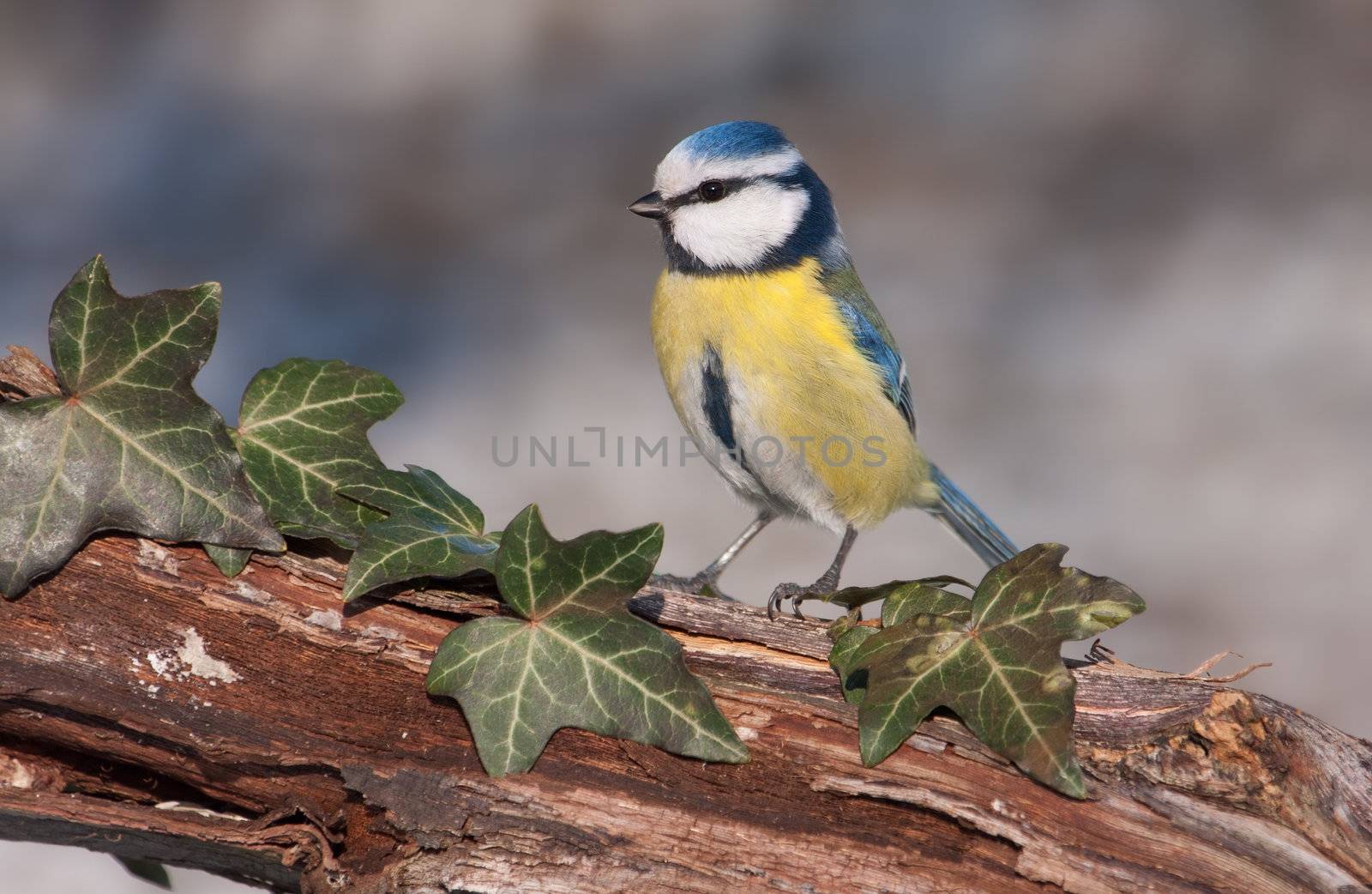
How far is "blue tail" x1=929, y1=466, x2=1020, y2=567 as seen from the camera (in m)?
2.17

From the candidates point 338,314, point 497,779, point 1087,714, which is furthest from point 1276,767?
point 338,314

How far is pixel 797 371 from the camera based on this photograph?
1.76 meters

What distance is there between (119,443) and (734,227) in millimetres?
1044

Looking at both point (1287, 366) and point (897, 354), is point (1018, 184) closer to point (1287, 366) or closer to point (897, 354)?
point (1287, 366)

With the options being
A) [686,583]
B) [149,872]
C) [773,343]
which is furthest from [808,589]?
[149,872]

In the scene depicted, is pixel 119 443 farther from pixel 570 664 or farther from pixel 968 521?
pixel 968 521

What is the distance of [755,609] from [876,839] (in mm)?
299

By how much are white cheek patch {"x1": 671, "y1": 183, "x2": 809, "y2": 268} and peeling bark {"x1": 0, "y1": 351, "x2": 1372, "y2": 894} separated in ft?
2.83

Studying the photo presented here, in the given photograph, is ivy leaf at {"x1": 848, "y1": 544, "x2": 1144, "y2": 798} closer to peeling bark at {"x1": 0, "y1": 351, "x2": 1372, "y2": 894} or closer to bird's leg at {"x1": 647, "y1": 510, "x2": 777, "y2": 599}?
peeling bark at {"x1": 0, "y1": 351, "x2": 1372, "y2": 894}

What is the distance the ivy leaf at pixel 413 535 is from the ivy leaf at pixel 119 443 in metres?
0.10

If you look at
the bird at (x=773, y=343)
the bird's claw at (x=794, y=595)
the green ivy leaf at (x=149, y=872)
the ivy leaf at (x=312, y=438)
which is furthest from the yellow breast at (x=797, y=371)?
the green ivy leaf at (x=149, y=872)

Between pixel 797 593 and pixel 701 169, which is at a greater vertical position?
pixel 701 169

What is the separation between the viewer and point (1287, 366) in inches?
109

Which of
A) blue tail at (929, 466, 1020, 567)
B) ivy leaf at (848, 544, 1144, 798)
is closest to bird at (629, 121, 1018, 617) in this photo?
blue tail at (929, 466, 1020, 567)
